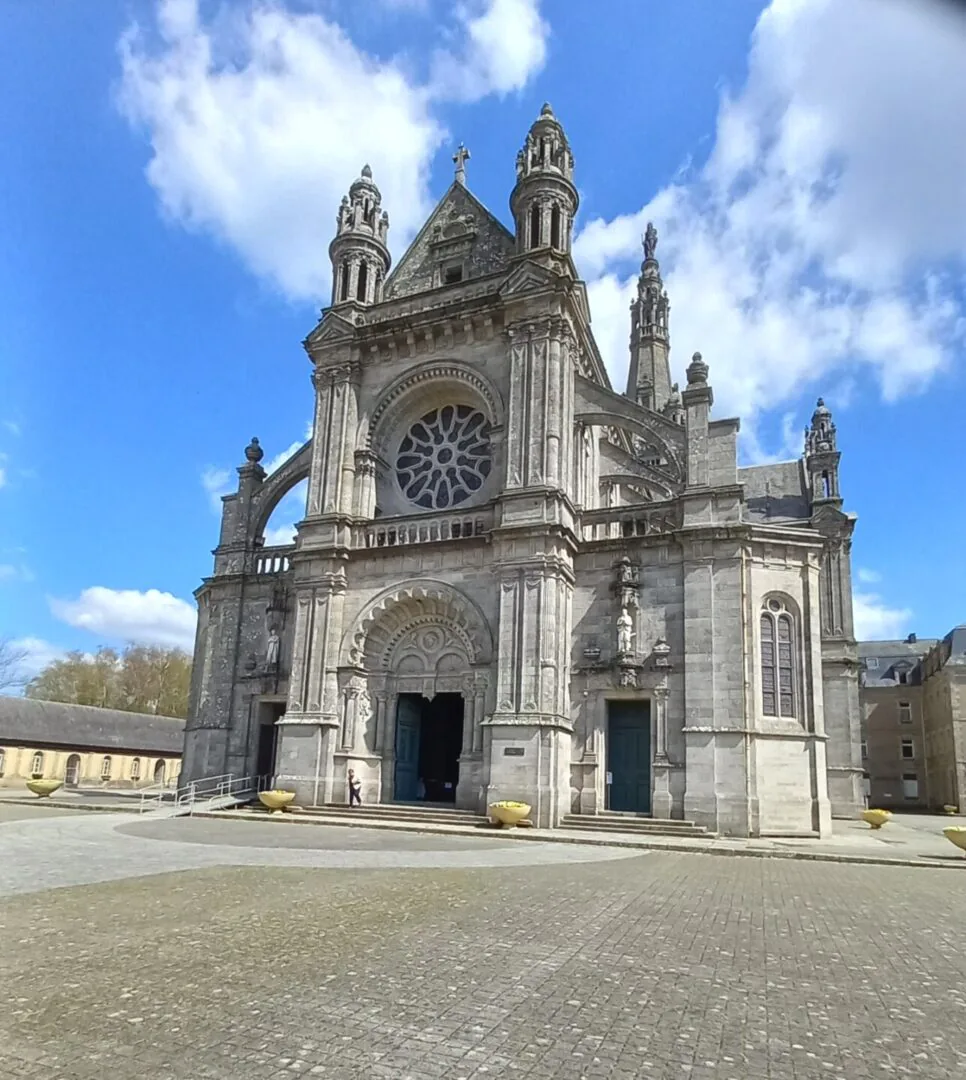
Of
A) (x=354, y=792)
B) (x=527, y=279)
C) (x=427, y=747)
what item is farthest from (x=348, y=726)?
(x=527, y=279)

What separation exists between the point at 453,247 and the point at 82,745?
116 feet

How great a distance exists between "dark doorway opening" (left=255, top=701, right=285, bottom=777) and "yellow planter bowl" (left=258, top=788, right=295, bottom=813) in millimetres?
4115

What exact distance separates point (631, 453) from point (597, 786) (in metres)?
12.8

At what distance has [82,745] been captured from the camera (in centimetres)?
4600

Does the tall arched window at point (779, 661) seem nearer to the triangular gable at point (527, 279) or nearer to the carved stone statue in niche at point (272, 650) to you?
the triangular gable at point (527, 279)

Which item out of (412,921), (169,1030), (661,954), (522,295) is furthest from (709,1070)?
(522,295)

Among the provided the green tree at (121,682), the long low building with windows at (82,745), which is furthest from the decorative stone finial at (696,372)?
the green tree at (121,682)

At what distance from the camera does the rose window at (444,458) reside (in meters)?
26.0

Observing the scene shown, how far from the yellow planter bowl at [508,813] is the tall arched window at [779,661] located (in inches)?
268

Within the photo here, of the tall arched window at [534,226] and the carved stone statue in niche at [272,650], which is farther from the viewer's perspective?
the carved stone statue in niche at [272,650]

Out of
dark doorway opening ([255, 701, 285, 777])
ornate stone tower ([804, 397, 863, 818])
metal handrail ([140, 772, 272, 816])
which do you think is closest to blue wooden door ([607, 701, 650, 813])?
dark doorway opening ([255, 701, 285, 777])

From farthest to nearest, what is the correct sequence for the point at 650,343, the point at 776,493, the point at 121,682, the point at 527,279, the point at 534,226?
the point at 121,682
the point at 650,343
the point at 776,493
the point at 534,226
the point at 527,279

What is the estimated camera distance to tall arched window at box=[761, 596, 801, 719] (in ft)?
69.7

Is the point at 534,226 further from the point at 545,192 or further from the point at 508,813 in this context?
the point at 508,813
